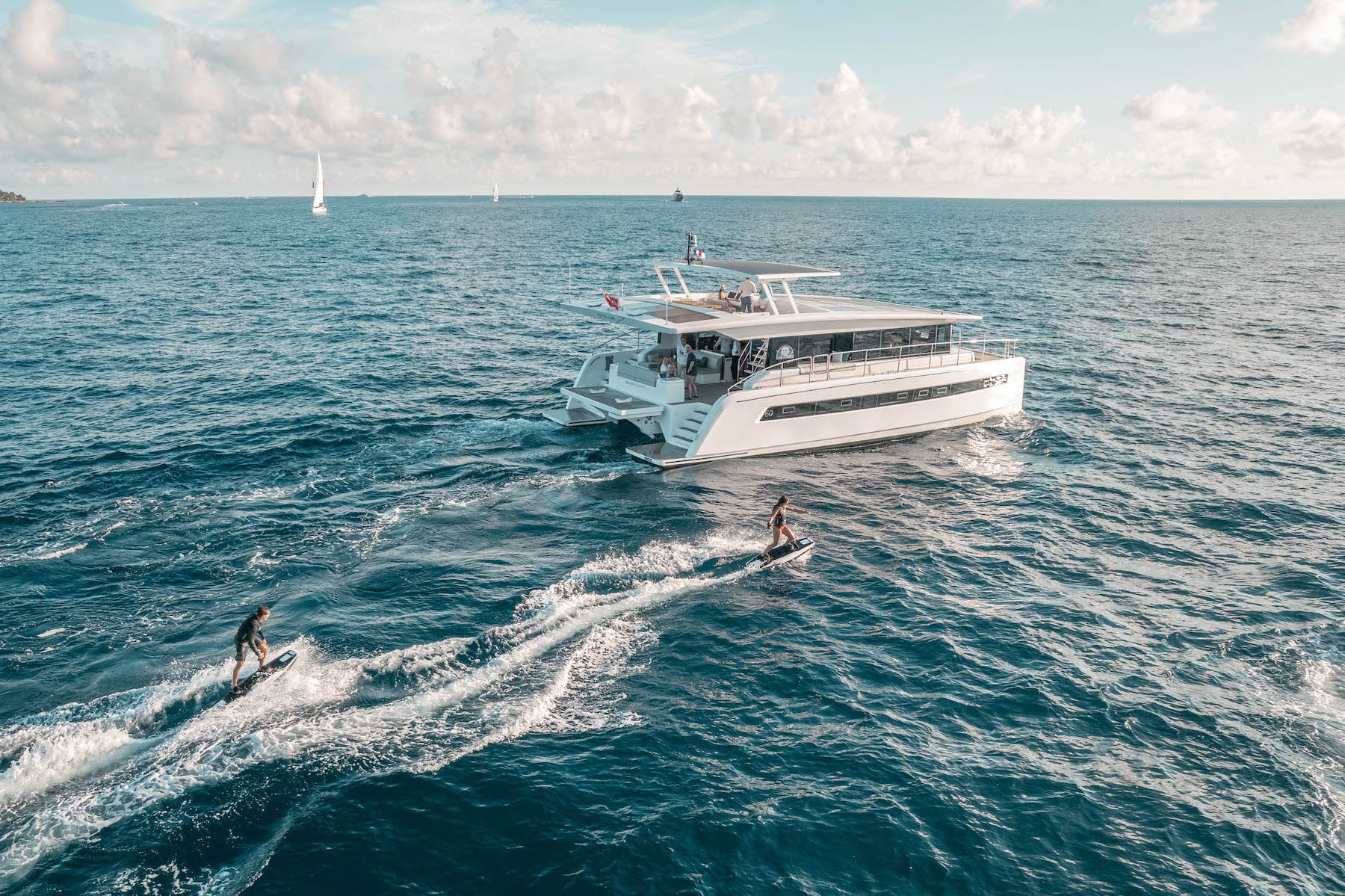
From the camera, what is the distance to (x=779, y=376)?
1061 inches

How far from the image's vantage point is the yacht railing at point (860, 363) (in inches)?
1059

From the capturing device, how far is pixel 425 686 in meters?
14.2

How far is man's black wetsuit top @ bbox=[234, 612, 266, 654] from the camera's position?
13.7 meters

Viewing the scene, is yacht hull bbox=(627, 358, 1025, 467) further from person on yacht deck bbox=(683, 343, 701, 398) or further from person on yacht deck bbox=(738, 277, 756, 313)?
person on yacht deck bbox=(738, 277, 756, 313)

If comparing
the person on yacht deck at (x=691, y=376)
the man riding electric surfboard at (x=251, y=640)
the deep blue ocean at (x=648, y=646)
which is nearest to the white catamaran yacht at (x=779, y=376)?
the person on yacht deck at (x=691, y=376)

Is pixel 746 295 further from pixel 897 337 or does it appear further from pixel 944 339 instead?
pixel 944 339

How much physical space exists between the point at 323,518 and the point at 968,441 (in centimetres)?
2065

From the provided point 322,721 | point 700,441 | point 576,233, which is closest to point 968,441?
point 700,441

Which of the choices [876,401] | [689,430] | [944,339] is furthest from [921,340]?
[689,430]

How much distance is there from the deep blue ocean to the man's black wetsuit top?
752 millimetres

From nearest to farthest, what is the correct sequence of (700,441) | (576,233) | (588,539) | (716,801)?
1. (716,801)
2. (588,539)
3. (700,441)
4. (576,233)

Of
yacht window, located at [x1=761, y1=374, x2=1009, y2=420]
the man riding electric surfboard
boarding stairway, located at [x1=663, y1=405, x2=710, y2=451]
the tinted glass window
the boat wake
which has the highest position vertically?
the tinted glass window

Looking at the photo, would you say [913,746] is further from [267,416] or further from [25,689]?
[267,416]

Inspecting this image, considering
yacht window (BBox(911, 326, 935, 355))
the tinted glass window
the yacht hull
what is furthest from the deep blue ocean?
the tinted glass window
